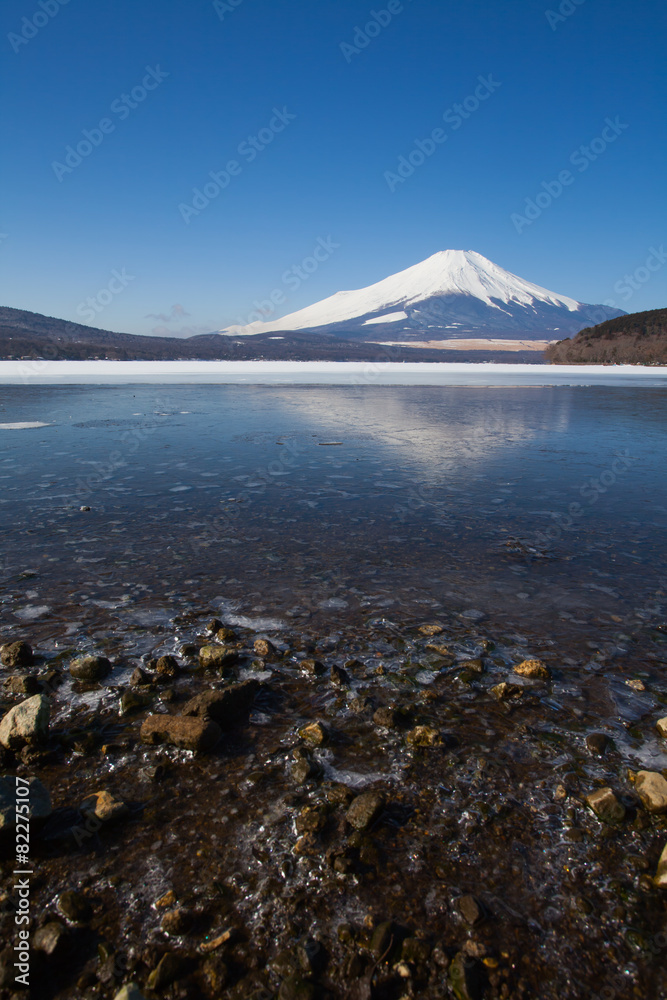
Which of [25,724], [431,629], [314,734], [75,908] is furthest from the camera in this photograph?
[431,629]

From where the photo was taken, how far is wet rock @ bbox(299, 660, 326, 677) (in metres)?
3.61

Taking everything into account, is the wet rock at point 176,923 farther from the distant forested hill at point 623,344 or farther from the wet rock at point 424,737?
the distant forested hill at point 623,344

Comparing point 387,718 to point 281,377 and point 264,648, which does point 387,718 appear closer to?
point 264,648

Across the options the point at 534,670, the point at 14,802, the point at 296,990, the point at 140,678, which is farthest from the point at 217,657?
the point at 534,670

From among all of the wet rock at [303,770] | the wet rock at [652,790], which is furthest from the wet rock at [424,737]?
the wet rock at [652,790]

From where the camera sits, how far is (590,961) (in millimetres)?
1925

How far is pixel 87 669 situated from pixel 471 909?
8.66 feet

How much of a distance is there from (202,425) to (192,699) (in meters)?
13.0

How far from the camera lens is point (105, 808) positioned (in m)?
2.47

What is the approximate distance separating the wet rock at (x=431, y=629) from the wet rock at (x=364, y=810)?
1714mm

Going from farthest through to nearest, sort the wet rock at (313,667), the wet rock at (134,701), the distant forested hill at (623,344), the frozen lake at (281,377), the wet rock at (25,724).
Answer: the distant forested hill at (623,344), the frozen lake at (281,377), the wet rock at (313,667), the wet rock at (134,701), the wet rock at (25,724)

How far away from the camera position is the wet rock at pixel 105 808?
245cm

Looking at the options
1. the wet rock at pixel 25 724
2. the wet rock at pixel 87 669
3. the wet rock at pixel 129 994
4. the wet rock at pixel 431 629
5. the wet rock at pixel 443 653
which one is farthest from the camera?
the wet rock at pixel 431 629

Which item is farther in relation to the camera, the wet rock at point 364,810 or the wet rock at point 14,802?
the wet rock at point 364,810
